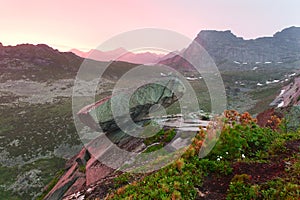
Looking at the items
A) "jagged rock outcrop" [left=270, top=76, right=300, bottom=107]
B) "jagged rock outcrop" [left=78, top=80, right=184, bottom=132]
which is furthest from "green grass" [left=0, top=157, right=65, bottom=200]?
"jagged rock outcrop" [left=270, top=76, right=300, bottom=107]

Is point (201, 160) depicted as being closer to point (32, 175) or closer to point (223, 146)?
point (223, 146)

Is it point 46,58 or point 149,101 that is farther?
point 46,58

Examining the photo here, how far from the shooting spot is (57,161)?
4144 cm

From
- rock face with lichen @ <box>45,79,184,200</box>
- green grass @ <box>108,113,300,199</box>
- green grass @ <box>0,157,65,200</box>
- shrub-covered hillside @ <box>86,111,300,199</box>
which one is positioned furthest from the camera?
green grass @ <box>0,157,65,200</box>

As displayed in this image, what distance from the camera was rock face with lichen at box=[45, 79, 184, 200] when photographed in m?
19.3

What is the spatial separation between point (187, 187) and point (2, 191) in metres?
29.9

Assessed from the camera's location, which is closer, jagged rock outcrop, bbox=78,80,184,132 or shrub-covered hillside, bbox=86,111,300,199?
shrub-covered hillside, bbox=86,111,300,199

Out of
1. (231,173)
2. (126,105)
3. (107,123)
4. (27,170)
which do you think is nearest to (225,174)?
(231,173)

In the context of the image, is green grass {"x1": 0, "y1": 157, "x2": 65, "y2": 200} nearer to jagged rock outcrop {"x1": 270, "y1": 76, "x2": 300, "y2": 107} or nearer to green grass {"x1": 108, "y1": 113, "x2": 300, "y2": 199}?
green grass {"x1": 108, "y1": 113, "x2": 300, "y2": 199}

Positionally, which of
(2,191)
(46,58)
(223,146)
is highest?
(46,58)

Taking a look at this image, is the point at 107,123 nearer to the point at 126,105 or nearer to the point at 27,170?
the point at 126,105

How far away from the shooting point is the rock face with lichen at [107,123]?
19328 millimetres

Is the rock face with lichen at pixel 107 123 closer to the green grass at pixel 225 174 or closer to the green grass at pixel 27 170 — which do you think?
the green grass at pixel 225 174

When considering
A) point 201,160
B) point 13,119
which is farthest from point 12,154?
point 201,160
